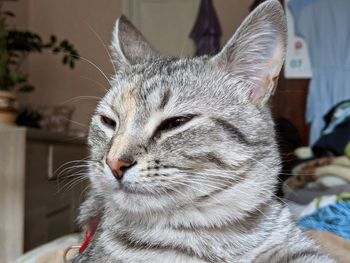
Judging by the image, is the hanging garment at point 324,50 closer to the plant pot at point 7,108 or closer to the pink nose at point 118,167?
the plant pot at point 7,108

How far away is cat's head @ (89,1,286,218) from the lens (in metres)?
0.70

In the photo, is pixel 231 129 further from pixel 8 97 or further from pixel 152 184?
pixel 8 97

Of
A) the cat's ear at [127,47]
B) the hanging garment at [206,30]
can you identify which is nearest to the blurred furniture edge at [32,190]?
the cat's ear at [127,47]

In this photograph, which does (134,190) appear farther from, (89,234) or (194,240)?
(89,234)

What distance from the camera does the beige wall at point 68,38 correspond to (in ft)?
9.84

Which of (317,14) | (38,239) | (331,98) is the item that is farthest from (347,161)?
(38,239)

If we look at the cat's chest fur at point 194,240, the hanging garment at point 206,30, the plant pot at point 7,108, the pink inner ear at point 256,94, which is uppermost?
the hanging garment at point 206,30

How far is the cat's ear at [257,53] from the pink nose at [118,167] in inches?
10.9

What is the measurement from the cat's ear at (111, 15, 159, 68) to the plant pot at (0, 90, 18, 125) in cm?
68

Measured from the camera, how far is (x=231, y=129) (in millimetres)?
757

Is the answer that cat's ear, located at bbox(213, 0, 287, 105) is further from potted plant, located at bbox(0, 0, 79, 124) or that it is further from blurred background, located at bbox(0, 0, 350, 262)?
potted plant, located at bbox(0, 0, 79, 124)

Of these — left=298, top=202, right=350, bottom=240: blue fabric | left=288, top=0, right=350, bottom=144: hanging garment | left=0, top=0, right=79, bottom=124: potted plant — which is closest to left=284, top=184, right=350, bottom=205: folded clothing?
left=298, top=202, right=350, bottom=240: blue fabric

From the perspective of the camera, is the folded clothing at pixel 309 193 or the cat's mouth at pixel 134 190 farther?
the folded clothing at pixel 309 193

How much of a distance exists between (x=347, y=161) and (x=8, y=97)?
3.92 feet
